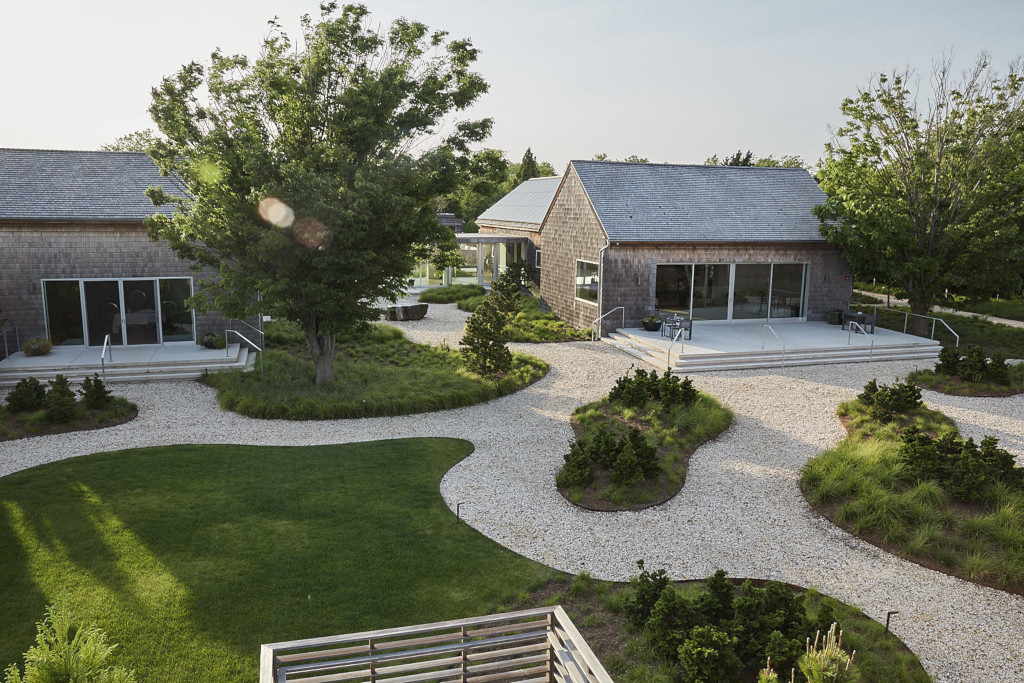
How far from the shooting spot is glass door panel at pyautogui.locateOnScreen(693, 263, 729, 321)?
70.8 feet

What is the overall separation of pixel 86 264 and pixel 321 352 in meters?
7.22

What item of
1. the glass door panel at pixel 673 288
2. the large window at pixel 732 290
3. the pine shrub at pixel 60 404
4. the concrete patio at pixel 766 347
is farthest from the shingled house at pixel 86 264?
the large window at pixel 732 290

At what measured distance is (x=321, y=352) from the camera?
15844mm

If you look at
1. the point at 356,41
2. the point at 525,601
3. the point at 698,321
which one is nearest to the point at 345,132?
the point at 356,41

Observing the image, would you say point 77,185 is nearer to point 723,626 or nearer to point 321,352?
point 321,352

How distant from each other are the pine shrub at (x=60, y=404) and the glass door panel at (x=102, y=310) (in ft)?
18.5

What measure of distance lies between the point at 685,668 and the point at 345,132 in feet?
37.4

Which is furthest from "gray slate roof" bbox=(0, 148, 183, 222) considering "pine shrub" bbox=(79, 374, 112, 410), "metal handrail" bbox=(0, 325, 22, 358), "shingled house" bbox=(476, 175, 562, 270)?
"shingled house" bbox=(476, 175, 562, 270)

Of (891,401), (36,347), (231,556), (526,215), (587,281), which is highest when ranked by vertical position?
(526,215)

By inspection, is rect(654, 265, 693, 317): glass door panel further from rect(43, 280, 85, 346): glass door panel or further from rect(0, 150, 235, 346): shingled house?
rect(43, 280, 85, 346): glass door panel

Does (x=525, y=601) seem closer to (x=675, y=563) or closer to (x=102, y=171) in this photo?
(x=675, y=563)

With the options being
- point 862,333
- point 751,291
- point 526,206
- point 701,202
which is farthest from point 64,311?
point 862,333

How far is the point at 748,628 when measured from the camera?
20.4 ft

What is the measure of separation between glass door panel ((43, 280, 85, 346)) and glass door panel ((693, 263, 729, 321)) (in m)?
17.3
